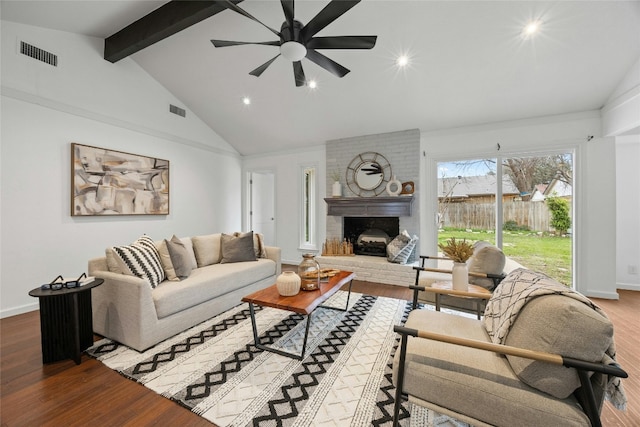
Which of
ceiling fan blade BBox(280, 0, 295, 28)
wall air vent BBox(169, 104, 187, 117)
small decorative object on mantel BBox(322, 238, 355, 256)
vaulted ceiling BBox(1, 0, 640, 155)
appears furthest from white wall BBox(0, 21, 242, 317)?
ceiling fan blade BBox(280, 0, 295, 28)

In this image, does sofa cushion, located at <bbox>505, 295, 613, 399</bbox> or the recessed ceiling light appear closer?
sofa cushion, located at <bbox>505, 295, 613, 399</bbox>

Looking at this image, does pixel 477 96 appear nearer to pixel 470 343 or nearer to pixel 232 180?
pixel 470 343

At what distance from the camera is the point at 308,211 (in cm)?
577

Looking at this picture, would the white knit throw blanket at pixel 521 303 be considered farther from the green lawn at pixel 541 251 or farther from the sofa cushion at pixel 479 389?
the green lawn at pixel 541 251

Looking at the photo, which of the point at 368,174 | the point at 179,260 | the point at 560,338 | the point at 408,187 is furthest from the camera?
the point at 368,174

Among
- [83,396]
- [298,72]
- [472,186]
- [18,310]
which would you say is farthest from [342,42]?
[18,310]

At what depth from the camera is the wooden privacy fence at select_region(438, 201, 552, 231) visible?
12.9ft

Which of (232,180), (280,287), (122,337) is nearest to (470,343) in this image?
(280,287)

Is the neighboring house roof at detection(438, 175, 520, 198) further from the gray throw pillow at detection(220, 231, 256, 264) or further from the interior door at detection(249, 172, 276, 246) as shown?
the interior door at detection(249, 172, 276, 246)

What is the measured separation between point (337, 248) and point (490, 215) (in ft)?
8.84

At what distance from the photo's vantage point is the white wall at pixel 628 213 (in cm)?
388

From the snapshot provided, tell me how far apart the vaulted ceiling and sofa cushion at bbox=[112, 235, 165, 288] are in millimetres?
2888

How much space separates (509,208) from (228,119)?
5.37m

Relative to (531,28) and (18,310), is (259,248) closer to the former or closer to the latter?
(18,310)
